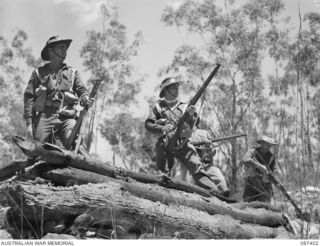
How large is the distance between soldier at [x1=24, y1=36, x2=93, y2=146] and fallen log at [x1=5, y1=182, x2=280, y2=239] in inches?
62.3

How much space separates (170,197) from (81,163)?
1139 mm

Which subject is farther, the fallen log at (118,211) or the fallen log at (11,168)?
the fallen log at (11,168)

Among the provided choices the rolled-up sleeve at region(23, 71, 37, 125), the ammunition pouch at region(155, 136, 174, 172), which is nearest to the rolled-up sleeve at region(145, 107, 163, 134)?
the ammunition pouch at region(155, 136, 174, 172)

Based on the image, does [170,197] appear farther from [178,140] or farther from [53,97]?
[53,97]

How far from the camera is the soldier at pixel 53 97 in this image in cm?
653

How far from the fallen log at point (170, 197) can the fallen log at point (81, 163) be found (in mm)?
92

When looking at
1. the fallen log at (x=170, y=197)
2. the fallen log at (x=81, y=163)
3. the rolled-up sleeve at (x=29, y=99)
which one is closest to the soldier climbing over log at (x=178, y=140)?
the fallen log at (x=170, y=197)

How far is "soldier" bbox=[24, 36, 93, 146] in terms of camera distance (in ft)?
21.4

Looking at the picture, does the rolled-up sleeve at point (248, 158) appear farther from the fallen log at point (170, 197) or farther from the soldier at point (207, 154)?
the fallen log at point (170, 197)

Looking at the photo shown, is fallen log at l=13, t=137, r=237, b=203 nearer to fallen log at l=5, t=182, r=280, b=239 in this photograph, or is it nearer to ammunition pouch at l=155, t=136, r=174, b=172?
fallen log at l=5, t=182, r=280, b=239

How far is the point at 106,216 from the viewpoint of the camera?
16.5ft

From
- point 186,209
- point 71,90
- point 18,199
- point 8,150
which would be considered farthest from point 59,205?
point 8,150

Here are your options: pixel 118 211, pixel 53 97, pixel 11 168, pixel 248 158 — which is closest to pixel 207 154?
pixel 248 158

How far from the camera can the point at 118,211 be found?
5043 millimetres
